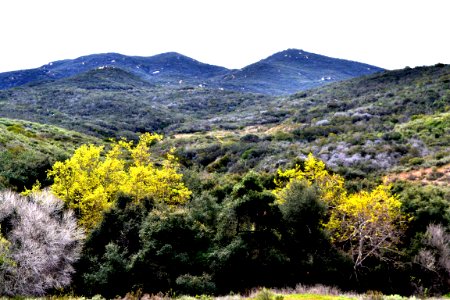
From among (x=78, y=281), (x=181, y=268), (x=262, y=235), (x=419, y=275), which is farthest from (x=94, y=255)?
(x=419, y=275)

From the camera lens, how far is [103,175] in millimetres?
22531

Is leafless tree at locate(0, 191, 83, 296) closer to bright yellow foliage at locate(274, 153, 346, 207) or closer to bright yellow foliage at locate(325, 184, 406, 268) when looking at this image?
bright yellow foliage at locate(274, 153, 346, 207)

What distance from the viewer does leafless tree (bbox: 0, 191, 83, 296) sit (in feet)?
46.6

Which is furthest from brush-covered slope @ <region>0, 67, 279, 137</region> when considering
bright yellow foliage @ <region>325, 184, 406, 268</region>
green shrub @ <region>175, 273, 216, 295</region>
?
green shrub @ <region>175, 273, 216, 295</region>

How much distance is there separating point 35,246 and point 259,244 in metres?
Answer: 9.79

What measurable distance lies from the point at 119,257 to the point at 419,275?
13719 millimetres

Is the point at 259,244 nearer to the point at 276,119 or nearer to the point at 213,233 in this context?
the point at 213,233

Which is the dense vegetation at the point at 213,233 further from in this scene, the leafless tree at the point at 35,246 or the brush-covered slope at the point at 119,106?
the brush-covered slope at the point at 119,106

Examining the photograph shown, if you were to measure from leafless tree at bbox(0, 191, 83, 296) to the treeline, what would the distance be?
8 centimetres

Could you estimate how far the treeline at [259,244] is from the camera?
15797 mm

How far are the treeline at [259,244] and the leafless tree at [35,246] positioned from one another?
8cm

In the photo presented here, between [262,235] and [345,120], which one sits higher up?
[345,120]

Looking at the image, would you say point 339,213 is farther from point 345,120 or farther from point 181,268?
point 345,120

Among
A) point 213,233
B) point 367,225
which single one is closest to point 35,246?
point 213,233
